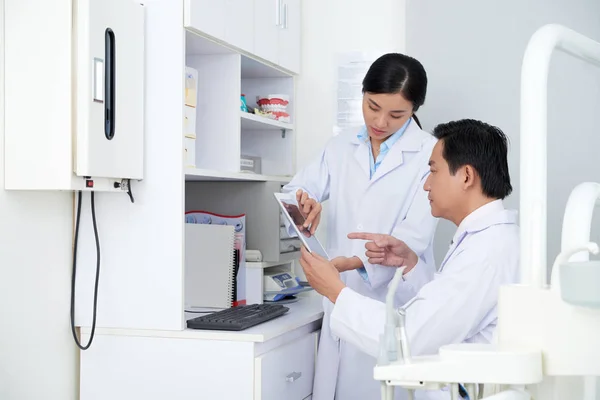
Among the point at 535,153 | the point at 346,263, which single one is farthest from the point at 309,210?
the point at 535,153

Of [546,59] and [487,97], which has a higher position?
[487,97]

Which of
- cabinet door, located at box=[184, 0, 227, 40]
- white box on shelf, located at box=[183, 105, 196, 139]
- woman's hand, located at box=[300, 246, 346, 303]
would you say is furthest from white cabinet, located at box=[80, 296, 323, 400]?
cabinet door, located at box=[184, 0, 227, 40]

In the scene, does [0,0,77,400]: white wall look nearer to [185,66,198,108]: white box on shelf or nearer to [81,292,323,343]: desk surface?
[81,292,323,343]: desk surface

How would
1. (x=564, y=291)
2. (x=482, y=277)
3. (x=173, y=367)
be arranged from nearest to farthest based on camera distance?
(x=564, y=291) → (x=482, y=277) → (x=173, y=367)

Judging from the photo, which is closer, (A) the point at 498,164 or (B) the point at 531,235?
(B) the point at 531,235

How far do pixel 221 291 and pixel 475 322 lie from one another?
104cm

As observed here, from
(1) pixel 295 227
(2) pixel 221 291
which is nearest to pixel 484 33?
Result: (1) pixel 295 227

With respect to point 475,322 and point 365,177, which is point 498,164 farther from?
point 365,177

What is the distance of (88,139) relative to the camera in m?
1.86

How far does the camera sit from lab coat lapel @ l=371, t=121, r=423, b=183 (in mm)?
2482

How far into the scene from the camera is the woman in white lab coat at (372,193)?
7.78ft

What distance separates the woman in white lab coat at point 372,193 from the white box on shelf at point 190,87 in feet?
1.50

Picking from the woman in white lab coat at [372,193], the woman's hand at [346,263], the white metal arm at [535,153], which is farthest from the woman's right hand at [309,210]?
the white metal arm at [535,153]

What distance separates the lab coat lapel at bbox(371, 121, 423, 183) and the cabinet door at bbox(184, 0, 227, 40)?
64 cm
